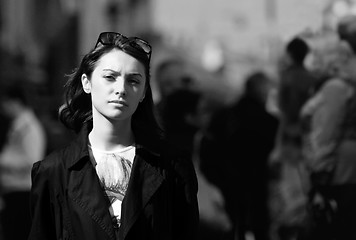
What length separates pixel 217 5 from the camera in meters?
5.02

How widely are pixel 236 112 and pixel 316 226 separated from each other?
3.00ft

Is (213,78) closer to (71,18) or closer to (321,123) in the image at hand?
(321,123)

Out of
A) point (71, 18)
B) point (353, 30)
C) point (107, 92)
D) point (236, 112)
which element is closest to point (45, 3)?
point (71, 18)

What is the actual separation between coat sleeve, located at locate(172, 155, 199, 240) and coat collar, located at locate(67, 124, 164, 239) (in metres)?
0.07

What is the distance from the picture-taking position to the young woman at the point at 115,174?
2.45 m

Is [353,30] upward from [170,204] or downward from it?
upward

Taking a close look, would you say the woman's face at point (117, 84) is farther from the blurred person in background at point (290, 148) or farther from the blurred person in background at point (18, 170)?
the blurred person in background at point (18, 170)

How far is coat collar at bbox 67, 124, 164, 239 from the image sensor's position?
2436mm

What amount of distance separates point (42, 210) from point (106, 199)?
8.7 inches

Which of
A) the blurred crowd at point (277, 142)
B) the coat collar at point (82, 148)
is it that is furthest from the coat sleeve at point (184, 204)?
the blurred crowd at point (277, 142)

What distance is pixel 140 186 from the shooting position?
250 cm

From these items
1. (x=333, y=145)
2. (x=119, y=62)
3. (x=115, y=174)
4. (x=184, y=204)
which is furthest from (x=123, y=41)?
(x=333, y=145)

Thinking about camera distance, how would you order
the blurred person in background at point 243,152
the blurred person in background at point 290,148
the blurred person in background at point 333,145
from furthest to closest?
the blurred person in background at point 243,152, the blurred person in background at point 290,148, the blurred person in background at point 333,145

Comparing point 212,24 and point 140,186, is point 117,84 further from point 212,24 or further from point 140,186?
point 212,24
